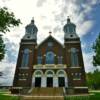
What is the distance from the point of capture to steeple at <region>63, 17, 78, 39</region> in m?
41.0

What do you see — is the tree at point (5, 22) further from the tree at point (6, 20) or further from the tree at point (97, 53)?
the tree at point (97, 53)

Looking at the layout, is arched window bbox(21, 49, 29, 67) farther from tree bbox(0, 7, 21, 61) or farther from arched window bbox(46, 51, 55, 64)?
tree bbox(0, 7, 21, 61)

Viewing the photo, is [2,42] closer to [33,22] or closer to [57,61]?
[57,61]

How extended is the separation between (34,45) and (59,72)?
31.0 ft

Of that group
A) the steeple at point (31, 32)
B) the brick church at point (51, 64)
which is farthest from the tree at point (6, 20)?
the steeple at point (31, 32)

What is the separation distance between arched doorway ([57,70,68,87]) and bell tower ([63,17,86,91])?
1.12m

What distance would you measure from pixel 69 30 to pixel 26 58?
13.5 meters

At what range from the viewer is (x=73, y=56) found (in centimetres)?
3859

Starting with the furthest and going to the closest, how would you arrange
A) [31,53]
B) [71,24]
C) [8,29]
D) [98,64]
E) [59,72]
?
[71,24]
[31,53]
[59,72]
[98,64]
[8,29]

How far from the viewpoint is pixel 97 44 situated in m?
25.7

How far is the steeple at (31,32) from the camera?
136ft

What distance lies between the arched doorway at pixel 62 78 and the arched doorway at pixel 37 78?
420 centimetres

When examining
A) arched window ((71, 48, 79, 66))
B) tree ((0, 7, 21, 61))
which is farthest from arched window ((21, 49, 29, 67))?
tree ((0, 7, 21, 61))

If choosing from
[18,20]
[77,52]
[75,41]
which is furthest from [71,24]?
[18,20]
